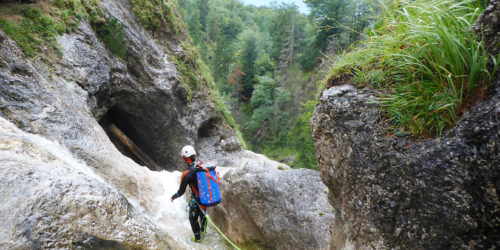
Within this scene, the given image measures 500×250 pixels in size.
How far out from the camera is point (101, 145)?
643 cm

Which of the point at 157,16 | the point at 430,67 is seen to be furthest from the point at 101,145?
the point at 157,16

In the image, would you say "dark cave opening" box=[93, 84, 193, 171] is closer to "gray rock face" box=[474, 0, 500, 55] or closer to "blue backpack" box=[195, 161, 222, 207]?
"blue backpack" box=[195, 161, 222, 207]

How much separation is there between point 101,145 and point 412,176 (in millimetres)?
6630

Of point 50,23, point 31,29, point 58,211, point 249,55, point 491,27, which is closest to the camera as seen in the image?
point 491,27

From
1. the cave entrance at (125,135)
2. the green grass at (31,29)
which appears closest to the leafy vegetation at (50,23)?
the green grass at (31,29)

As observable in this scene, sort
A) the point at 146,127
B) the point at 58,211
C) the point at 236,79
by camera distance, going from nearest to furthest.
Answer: the point at 58,211 → the point at 146,127 → the point at 236,79

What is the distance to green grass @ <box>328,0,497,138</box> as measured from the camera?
7.63 feet

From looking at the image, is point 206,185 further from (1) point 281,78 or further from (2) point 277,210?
(1) point 281,78

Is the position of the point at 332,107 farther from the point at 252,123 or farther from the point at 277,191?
the point at 252,123

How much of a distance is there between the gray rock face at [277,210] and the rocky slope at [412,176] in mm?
2575

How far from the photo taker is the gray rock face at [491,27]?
2197 millimetres

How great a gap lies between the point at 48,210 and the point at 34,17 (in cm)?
825

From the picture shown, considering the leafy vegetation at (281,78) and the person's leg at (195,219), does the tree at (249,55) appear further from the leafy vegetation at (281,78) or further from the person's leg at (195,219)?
the person's leg at (195,219)

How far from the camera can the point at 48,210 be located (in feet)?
8.35
